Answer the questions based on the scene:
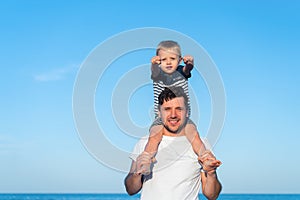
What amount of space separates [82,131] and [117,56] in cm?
74

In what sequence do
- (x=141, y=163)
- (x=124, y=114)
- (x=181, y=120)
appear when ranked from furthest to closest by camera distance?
1. (x=124, y=114)
2. (x=181, y=120)
3. (x=141, y=163)

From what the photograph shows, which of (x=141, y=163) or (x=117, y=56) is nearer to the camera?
(x=141, y=163)

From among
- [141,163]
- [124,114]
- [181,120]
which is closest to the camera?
[141,163]

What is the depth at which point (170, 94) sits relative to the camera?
182 inches

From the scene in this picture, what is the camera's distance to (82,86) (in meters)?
4.63

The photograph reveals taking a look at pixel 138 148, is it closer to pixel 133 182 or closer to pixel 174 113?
pixel 133 182

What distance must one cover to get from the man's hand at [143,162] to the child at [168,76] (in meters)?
0.20

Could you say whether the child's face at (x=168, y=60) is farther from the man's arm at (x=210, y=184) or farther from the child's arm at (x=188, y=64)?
the man's arm at (x=210, y=184)

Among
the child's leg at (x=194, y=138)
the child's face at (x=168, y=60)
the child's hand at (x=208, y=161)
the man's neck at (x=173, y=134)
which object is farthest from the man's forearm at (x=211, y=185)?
the child's face at (x=168, y=60)

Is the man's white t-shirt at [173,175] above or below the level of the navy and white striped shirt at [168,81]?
below

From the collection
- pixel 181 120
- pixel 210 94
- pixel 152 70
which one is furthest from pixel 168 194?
pixel 152 70

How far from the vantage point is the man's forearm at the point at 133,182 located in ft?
14.7

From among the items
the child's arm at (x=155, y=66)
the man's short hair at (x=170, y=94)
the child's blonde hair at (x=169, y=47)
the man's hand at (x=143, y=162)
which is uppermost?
the child's blonde hair at (x=169, y=47)

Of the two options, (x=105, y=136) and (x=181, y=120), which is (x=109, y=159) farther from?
(x=181, y=120)
